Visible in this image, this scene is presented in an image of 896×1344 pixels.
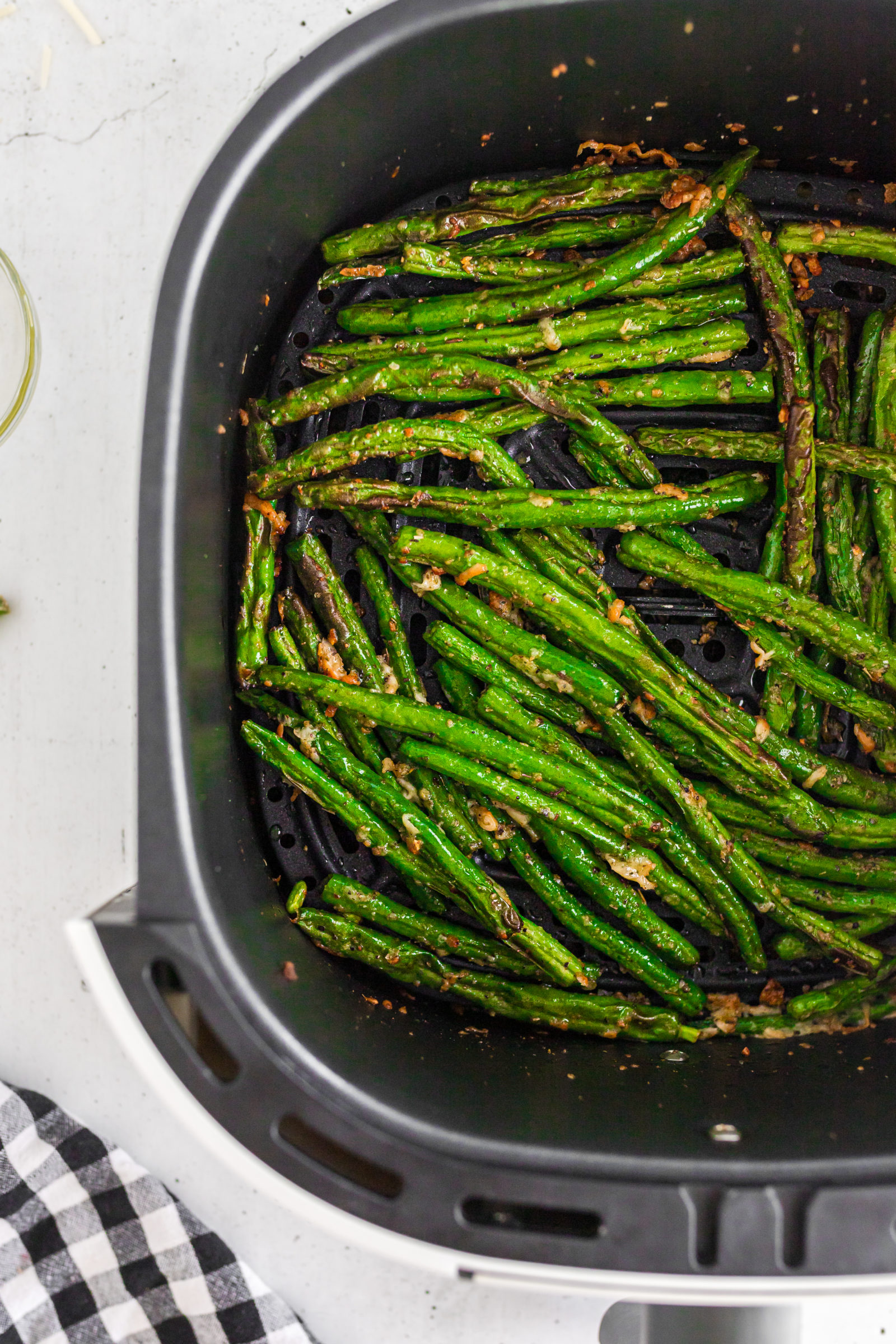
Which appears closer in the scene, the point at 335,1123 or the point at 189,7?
the point at 335,1123

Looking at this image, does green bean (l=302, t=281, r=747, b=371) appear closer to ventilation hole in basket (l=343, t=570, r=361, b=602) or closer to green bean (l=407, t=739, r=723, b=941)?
ventilation hole in basket (l=343, t=570, r=361, b=602)

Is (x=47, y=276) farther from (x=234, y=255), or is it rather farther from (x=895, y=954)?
(x=895, y=954)

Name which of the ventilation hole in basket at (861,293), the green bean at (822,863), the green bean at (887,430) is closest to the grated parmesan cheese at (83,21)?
the ventilation hole in basket at (861,293)

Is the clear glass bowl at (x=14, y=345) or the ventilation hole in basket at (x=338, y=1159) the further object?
the clear glass bowl at (x=14, y=345)

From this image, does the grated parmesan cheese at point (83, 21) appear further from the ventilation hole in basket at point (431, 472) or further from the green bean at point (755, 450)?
the green bean at point (755, 450)

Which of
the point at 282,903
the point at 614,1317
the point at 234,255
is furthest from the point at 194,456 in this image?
the point at 614,1317

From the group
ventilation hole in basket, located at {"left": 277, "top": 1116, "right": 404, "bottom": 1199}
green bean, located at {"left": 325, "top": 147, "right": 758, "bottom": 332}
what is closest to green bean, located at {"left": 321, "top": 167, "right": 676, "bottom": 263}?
green bean, located at {"left": 325, "top": 147, "right": 758, "bottom": 332}
